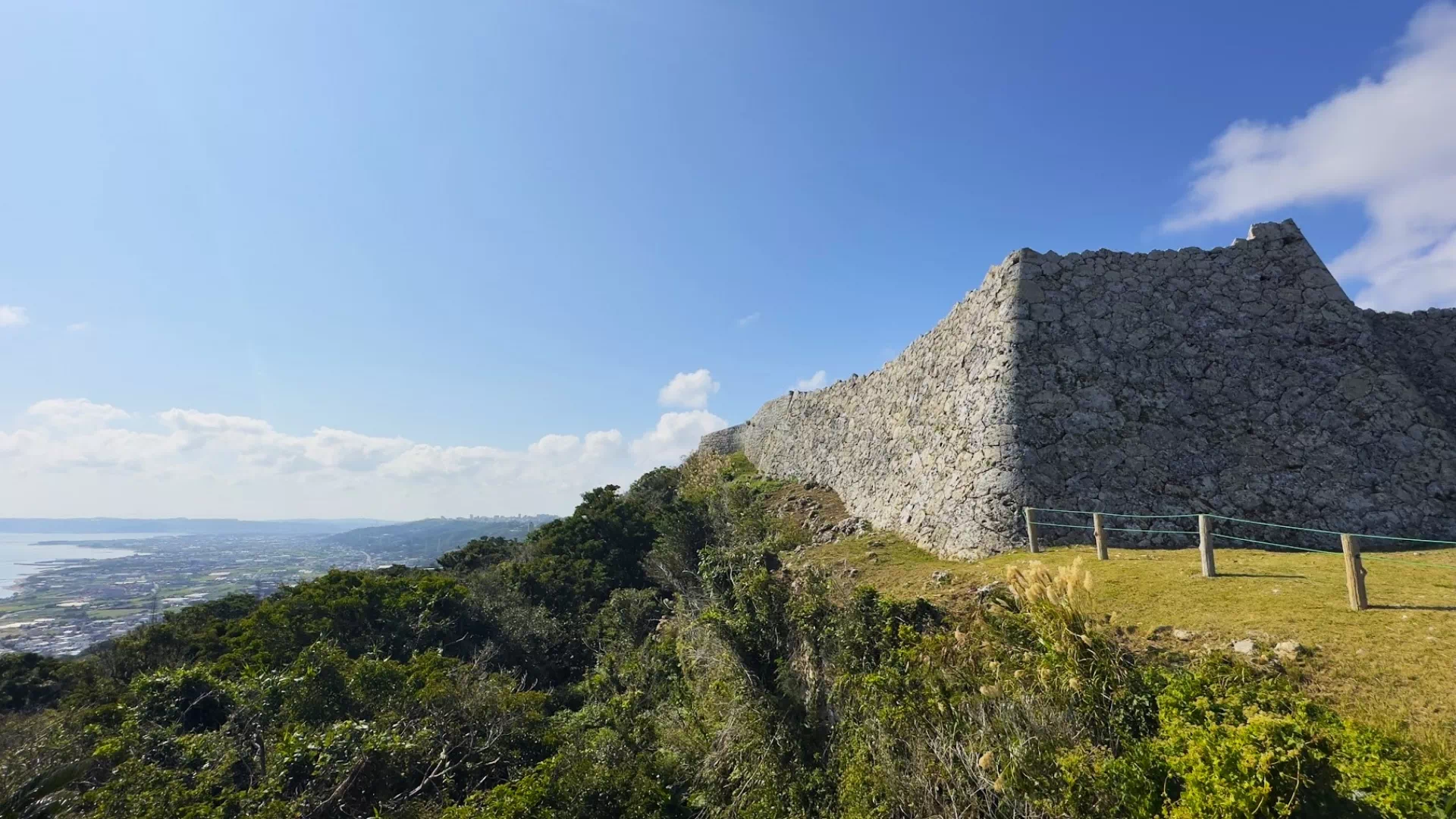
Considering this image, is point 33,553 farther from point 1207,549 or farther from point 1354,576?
point 1354,576

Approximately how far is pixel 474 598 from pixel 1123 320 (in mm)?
19454

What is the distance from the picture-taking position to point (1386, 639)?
219 inches

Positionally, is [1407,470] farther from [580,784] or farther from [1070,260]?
[580,784]

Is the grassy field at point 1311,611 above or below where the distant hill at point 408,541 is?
above

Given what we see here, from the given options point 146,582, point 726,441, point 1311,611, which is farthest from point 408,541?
point 1311,611

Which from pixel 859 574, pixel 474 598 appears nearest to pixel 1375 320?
pixel 859 574

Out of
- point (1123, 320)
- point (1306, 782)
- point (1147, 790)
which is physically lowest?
point (1147, 790)

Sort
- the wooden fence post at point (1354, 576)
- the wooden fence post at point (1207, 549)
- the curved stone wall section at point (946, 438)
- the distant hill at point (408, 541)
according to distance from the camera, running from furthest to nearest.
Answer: the distant hill at point (408, 541) → the curved stone wall section at point (946, 438) → the wooden fence post at point (1207, 549) → the wooden fence post at point (1354, 576)

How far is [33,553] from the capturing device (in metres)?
102

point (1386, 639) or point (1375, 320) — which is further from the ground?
point (1375, 320)

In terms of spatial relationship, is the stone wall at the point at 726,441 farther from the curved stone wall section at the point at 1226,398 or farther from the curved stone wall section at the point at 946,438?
the curved stone wall section at the point at 1226,398

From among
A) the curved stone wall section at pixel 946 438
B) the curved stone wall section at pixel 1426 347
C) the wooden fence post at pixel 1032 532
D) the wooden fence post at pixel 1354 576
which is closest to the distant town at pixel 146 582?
the curved stone wall section at pixel 946 438

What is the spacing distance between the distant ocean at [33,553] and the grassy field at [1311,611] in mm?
78199

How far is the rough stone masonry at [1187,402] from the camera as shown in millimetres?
11156
